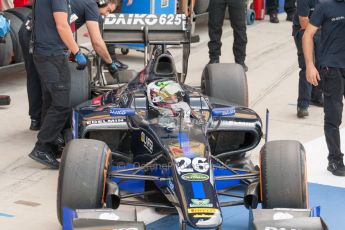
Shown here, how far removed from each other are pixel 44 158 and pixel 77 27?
165 cm

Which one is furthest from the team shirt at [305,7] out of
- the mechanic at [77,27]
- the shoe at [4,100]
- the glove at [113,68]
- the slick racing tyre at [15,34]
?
the slick racing tyre at [15,34]

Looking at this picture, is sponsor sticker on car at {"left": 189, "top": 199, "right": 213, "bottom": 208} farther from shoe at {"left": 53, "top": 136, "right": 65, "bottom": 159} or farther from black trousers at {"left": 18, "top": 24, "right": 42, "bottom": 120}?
black trousers at {"left": 18, "top": 24, "right": 42, "bottom": 120}

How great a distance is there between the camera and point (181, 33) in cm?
859

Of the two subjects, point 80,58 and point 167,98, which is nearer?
point 167,98

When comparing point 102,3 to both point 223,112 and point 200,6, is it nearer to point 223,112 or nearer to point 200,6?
point 223,112

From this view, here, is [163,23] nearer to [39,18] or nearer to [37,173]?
[39,18]

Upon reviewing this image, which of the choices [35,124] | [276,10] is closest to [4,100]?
[35,124]

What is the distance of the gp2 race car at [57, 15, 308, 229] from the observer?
5.77 m

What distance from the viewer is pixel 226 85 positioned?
27.3 ft

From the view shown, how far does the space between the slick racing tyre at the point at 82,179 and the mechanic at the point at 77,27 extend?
235 cm

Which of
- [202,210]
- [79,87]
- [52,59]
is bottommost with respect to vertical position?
[79,87]

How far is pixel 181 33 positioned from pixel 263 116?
1950mm

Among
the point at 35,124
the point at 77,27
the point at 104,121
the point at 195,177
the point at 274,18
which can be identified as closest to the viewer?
the point at 195,177

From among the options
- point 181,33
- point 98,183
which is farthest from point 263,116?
point 98,183
